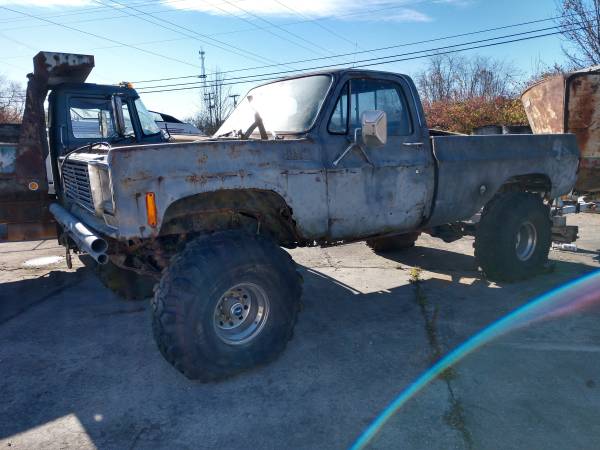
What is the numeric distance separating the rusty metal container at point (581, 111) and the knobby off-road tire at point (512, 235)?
221 cm

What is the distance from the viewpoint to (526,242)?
5598 millimetres

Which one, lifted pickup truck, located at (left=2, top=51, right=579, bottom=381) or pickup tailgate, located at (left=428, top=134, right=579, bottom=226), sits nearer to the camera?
lifted pickup truck, located at (left=2, top=51, right=579, bottom=381)

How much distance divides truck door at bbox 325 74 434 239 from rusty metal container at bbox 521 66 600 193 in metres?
3.74

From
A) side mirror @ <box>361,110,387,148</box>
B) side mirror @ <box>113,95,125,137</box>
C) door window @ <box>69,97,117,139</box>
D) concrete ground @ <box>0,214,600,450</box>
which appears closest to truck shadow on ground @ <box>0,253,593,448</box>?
concrete ground @ <box>0,214,600,450</box>

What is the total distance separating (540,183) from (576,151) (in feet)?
2.04

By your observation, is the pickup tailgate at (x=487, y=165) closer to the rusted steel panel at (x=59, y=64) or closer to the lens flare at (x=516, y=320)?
the lens flare at (x=516, y=320)

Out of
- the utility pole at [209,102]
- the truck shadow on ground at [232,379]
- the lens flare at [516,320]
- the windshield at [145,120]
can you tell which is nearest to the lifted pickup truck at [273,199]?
the truck shadow on ground at [232,379]

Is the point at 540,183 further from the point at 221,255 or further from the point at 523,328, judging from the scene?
the point at 221,255

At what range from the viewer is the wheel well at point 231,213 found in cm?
348

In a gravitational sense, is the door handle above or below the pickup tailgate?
above

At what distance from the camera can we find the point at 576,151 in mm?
5781

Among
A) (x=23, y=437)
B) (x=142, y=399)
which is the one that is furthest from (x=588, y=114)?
(x=23, y=437)

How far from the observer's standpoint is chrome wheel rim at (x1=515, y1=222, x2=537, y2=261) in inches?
218

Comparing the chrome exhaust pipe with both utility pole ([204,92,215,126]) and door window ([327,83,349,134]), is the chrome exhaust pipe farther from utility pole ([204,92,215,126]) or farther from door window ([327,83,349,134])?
utility pole ([204,92,215,126])
